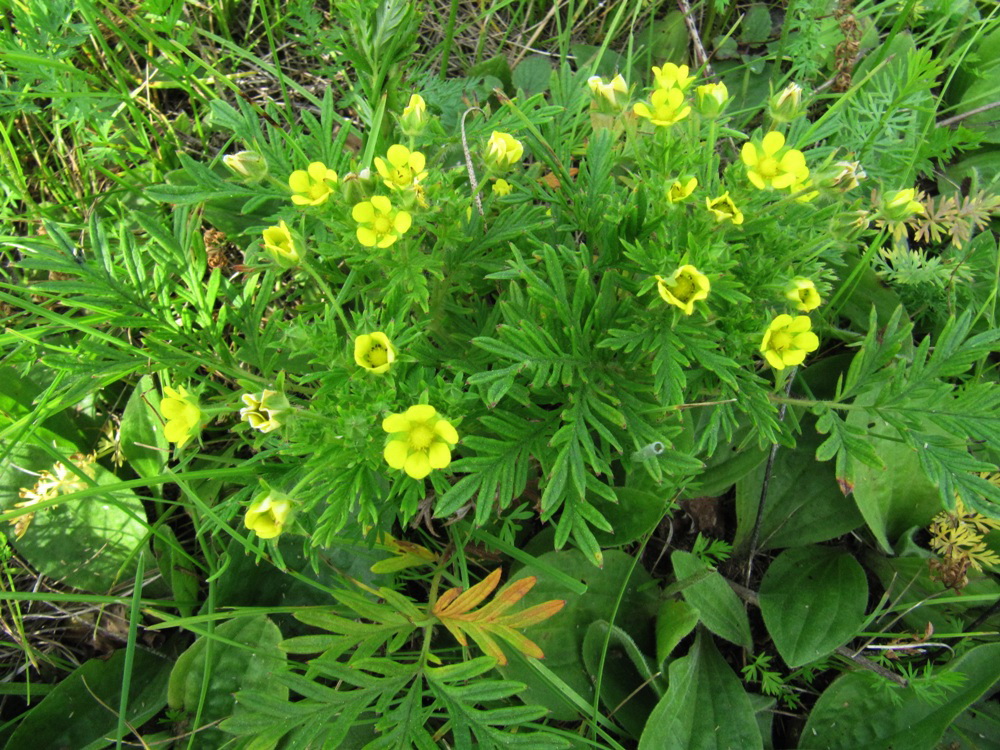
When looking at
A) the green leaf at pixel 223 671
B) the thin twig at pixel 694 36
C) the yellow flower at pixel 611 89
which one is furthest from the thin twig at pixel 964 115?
the green leaf at pixel 223 671

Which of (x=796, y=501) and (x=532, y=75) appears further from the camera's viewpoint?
(x=532, y=75)

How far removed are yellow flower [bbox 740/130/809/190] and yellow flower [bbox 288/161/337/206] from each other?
827mm

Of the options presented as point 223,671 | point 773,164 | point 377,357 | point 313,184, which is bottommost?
point 223,671

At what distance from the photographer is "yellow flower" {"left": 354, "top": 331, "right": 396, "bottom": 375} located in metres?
1.31

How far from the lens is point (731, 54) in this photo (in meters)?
2.75

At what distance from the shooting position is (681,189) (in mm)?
1363

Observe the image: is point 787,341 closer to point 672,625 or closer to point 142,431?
point 672,625

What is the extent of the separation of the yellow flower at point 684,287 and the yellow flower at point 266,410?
765 millimetres

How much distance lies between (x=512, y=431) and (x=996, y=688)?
5.01 ft

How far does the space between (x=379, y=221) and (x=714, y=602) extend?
1310mm

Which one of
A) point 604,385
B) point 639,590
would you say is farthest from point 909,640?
point 604,385

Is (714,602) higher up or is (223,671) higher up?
(714,602)

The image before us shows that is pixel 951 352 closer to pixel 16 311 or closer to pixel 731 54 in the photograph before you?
pixel 731 54

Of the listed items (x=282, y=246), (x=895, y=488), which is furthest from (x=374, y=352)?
(x=895, y=488)
